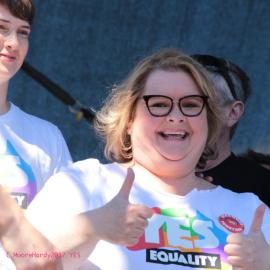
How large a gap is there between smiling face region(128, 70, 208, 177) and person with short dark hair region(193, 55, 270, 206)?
40 centimetres

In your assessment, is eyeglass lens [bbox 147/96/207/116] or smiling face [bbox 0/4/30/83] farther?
smiling face [bbox 0/4/30/83]

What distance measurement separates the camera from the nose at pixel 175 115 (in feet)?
6.04

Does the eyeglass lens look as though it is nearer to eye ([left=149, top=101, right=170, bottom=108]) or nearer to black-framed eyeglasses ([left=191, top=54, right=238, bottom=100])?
eye ([left=149, top=101, right=170, bottom=108])

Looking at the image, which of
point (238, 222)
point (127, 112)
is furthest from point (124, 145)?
point (238, 222)

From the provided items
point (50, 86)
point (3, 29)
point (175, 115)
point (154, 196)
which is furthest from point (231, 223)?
point (50, 86)

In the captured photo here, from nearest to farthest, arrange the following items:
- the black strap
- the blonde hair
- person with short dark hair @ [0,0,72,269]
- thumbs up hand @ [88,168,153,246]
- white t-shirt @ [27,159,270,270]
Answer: thumbs up hand @ [88,168,153,246]
white t-shirt @ [27,159,270,270]
the blonde hair
person with short dark hair @ [0,0,72,269]
the black strap

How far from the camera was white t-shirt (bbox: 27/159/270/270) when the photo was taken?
1.64 metres

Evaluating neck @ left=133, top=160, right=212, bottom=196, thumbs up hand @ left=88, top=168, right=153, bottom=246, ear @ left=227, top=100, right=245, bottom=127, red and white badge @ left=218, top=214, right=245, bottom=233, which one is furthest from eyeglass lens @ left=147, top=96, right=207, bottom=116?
ear @ left=227, top=100, right=245, bottom=127

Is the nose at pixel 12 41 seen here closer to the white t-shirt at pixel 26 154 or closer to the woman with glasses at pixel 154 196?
the white t-shirt at pixel 26 154

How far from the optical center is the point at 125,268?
1.63 meters

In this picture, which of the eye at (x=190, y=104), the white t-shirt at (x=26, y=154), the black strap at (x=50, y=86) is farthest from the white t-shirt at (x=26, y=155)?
the black strap at (x=50, y=86)

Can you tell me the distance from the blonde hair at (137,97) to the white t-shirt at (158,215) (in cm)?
12

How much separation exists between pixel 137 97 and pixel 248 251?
0.52 meters

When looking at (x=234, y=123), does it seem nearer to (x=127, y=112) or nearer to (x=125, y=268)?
(x=127, y=112)
